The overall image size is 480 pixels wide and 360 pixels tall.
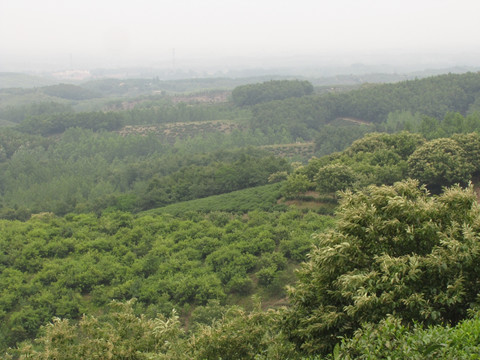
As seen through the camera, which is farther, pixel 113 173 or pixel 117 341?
pixel 113 173

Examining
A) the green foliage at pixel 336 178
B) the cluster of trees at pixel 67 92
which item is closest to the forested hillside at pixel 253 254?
the green foliage at pixel 336 178

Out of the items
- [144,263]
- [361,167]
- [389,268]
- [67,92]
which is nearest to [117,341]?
[389,268]

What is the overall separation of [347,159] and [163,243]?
→ 17.0m

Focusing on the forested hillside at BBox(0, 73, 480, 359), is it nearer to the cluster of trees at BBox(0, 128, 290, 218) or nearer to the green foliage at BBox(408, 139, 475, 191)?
the green foliage at BBox(408, 139, 475, 191)

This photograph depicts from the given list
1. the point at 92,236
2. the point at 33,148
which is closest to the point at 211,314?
the point at 92,236

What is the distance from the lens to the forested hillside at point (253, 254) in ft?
28.7

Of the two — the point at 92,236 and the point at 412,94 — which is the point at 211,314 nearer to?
the point at 92,236

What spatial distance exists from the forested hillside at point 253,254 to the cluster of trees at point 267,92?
42041mm

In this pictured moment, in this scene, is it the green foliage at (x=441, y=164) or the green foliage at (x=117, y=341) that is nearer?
the green foliage at (x=117, y=341)

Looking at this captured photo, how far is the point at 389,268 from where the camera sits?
8992 millimetres

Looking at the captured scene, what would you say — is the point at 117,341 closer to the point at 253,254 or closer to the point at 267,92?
the point at 253,254

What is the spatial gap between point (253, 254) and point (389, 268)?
16.4 meters

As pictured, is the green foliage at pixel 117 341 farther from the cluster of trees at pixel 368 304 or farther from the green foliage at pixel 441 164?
the green foliage at pixel 441 164

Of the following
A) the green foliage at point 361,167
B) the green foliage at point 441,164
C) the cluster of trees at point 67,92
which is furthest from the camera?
the cluster of trees at point 67,92
